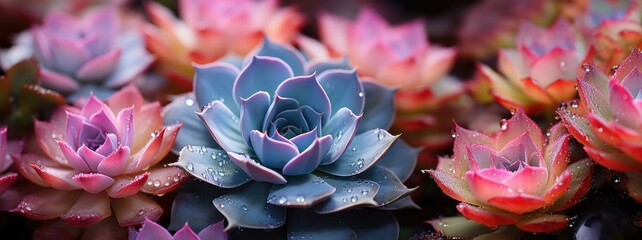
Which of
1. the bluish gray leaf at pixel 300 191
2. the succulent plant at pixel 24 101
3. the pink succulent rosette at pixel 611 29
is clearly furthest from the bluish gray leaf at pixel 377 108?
the succulent plant at pixel 24 101

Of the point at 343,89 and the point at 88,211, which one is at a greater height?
the point at 343,89

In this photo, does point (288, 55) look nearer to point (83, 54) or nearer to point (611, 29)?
point (83, 54)

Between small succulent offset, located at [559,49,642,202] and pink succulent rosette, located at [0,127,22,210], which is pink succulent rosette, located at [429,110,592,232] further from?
pink succulent rosette, located at [0,127,22,210]

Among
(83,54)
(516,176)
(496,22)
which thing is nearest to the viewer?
(516,176)

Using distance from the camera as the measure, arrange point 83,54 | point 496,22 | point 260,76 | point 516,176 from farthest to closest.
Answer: point 496,22 < point 83,54 < point 260,76 < point 516,176

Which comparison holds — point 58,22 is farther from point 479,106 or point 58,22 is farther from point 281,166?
point 479,106

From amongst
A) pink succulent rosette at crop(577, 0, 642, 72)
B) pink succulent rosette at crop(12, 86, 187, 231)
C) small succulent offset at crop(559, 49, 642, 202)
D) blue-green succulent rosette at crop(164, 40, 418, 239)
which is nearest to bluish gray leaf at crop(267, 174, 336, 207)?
blue-green succulent rosette at crop(164, 40, 418, 239)

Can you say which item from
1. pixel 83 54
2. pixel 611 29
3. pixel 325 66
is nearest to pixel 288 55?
pixel 325 66

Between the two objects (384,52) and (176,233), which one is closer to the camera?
(176,233)

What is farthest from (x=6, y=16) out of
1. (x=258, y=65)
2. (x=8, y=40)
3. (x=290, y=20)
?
(x=258, y=65)
